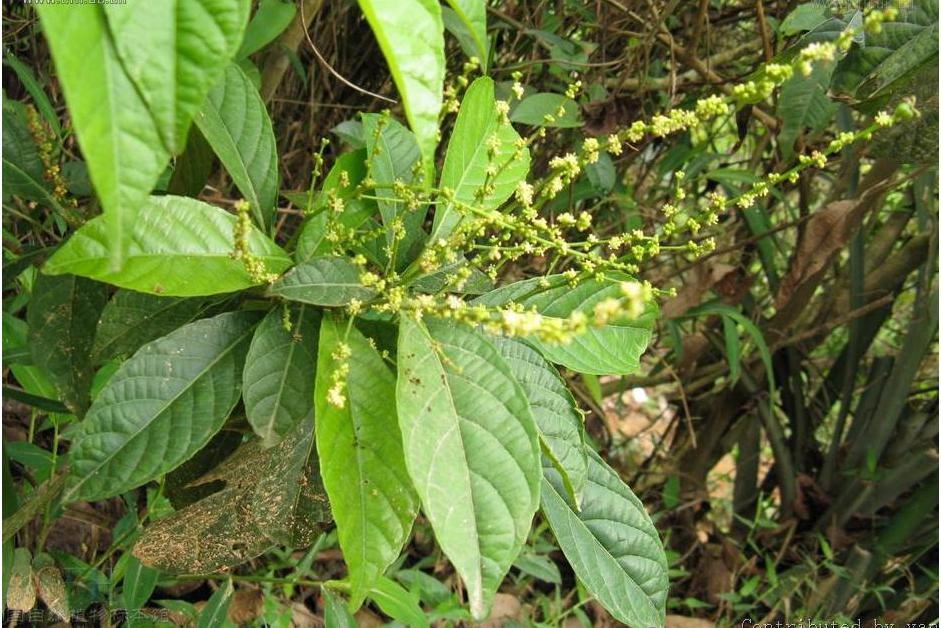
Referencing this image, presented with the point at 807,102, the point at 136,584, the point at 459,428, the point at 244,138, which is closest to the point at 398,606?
the point at 136,584

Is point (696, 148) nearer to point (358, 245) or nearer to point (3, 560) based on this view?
point (358, 245)

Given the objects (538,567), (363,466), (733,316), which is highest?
(363,466)

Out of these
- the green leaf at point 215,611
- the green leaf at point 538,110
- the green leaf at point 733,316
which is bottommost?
the green leaf at point 215,611

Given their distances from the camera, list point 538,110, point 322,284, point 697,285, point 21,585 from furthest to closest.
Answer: point 697,285, point 538,110, point 21,585, point 322,284

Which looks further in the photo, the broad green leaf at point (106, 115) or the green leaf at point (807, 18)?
the green leaf at point (807, 18)

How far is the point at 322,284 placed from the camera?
70 cm

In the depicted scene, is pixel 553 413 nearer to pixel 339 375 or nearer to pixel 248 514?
pixel 339 375

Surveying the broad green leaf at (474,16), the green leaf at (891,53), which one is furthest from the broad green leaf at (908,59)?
the broad green leaf at (474,16)

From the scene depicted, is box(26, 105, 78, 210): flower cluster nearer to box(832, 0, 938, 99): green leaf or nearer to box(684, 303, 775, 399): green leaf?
box(832, 0, 938, 99): green leaf

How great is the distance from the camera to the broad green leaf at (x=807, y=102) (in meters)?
1.11

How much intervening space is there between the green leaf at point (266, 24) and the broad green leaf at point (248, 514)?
18.9 inches

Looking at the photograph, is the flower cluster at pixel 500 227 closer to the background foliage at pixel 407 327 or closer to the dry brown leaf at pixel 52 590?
the background foliage at pixel 407 327

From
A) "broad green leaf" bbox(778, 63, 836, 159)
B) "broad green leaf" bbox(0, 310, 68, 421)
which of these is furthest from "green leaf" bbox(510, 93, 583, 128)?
"broad green leaf" bbox(0, 310, 68, 421)

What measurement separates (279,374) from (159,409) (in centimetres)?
11
